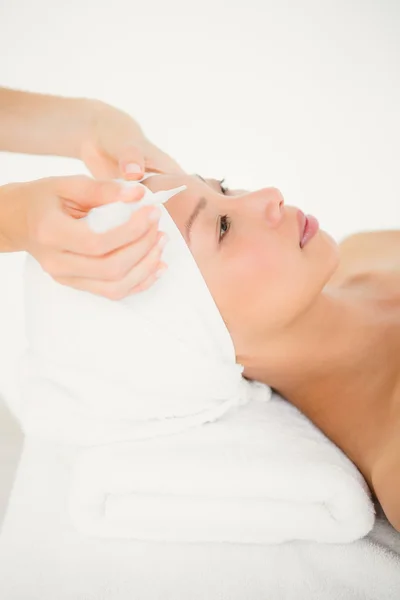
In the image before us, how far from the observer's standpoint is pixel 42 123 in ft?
4.01

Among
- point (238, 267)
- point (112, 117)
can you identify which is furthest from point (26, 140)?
point (238, 267)

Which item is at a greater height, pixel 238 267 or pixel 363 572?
pixel 238 267

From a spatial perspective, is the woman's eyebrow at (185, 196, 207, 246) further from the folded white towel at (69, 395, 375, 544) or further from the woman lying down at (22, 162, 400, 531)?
the folded white towel at (69, 395, 375, 544)

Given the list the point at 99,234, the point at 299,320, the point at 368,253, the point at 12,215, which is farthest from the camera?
the point at 368,253

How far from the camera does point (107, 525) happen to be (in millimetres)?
942

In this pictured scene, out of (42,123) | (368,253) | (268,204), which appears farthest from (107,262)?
(368,253)

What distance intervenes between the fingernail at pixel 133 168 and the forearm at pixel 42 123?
0.80ft

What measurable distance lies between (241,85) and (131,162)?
688 millimetres

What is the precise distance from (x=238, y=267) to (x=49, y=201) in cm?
36

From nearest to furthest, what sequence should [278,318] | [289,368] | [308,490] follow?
[308,490] → [278,318] → [289,368]

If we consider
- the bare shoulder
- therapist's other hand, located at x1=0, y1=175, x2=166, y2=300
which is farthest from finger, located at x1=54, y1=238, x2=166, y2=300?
the bare shoulder

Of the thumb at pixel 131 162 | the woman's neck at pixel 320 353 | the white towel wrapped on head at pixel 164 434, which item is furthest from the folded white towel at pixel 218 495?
the thumb at pixel 131 162

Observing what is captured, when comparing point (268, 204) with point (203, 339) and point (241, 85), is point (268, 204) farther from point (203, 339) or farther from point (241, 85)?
point (241, 85)

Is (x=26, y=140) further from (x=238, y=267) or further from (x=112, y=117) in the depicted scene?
(x=238, y=267)
